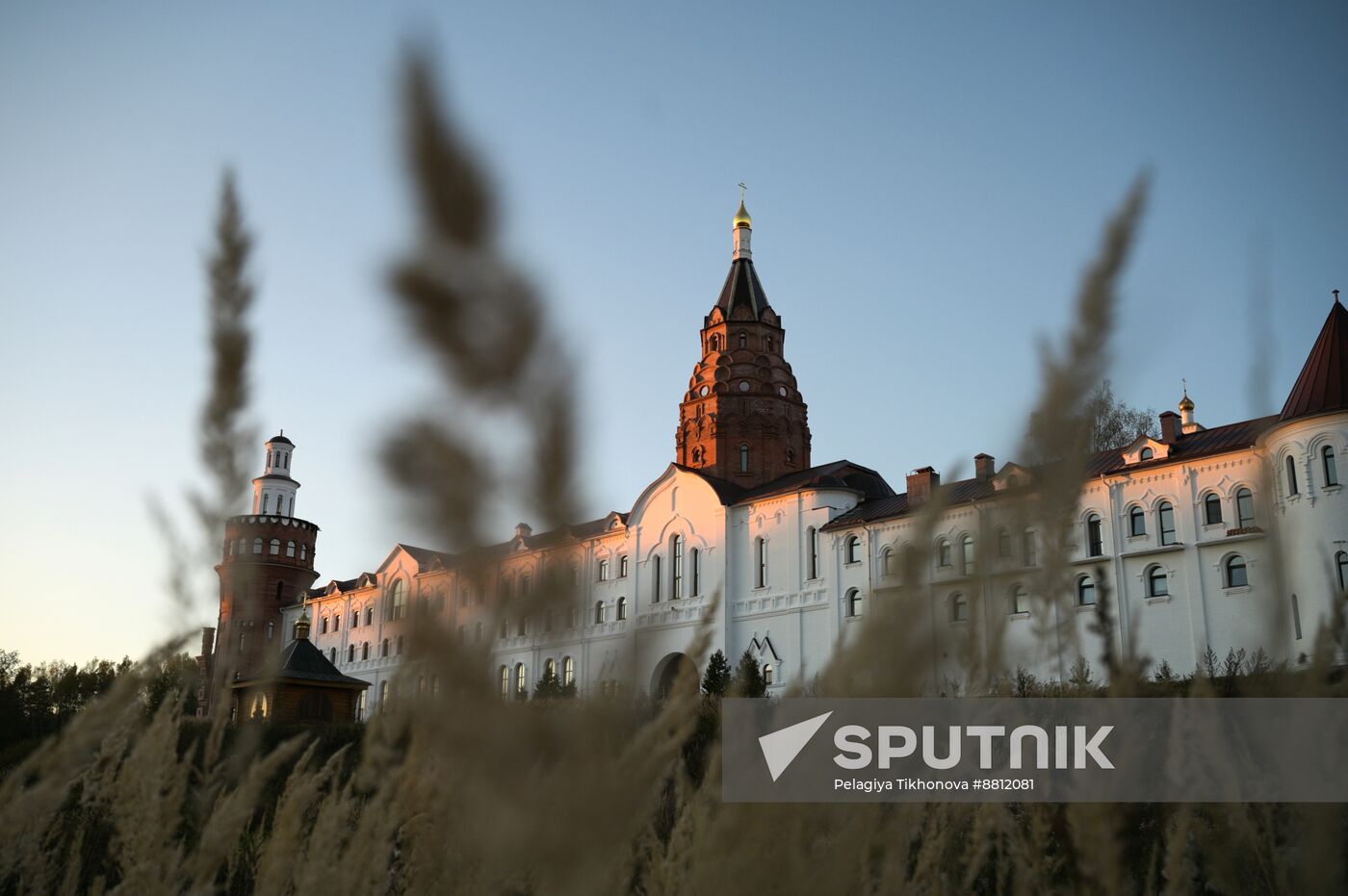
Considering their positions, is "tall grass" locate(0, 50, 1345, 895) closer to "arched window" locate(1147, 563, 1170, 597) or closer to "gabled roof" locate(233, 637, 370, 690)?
"gabled roof" locate(233, 637, 370, 690)

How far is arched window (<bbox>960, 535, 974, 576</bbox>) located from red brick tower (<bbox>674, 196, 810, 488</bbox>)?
1774 inches

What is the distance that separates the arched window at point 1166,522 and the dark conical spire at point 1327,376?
4315 millimetres

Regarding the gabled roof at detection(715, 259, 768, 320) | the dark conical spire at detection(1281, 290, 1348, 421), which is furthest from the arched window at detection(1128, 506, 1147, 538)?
the gabled roof at detection(715, 259, 768, 320)

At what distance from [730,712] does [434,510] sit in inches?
119

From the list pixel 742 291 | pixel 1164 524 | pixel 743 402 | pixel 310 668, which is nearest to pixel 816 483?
Answer: pixel 743 402

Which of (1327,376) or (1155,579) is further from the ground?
(1327,376)

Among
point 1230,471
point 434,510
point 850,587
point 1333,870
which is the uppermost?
point 1230,471

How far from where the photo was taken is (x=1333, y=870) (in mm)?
2074

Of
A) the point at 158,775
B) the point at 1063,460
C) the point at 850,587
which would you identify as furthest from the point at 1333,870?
the point at 850,587

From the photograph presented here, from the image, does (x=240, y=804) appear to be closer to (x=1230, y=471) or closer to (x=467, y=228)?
(x=467, y=228)

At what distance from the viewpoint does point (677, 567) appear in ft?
140

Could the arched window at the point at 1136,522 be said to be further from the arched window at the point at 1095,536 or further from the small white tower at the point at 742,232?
the small white tower at the point at 742,232

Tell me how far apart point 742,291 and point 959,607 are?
51682mm
